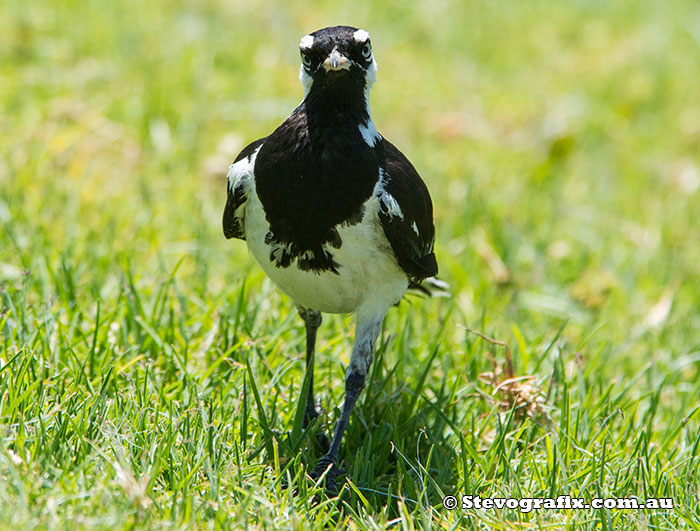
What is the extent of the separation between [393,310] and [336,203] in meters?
1.90

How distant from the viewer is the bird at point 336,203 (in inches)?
139

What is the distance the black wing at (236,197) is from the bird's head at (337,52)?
1.60 ft

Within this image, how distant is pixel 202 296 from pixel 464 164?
11.1 ft

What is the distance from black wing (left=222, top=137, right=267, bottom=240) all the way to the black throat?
132 millimetres

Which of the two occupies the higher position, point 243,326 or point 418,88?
point 418,88

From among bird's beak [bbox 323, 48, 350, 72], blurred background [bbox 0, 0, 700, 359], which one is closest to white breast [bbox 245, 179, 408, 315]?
bird's beak [bbox 323, 48, 350, 72]

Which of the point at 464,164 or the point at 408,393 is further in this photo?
the point at 464,164

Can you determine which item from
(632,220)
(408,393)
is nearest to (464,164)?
(632,220)

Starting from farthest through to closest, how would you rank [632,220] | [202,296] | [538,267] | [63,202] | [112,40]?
[112,40] < [632,220] < [538,267] < [63,202] < [202,296]

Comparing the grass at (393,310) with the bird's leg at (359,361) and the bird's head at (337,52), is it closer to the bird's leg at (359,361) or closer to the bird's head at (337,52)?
the bird's leg at (359,361)

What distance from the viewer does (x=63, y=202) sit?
5.47 m

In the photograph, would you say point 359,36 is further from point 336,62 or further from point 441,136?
point 441,136

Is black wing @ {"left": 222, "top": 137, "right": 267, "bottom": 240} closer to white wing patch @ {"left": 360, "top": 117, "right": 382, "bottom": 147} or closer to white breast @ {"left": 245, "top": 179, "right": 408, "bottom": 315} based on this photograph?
white breast @ {"left": 245, "top": 179, "right": 408, "bottom": 315}

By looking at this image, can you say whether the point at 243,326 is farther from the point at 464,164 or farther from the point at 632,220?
the point at 632,220
